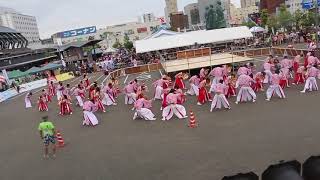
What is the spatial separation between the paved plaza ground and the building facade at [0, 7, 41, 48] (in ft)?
498

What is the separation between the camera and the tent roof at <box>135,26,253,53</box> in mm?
33906

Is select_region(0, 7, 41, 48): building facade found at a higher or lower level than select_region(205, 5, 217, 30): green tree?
higher

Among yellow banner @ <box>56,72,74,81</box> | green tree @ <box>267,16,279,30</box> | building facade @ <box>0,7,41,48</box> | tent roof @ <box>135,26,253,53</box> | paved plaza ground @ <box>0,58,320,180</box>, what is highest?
building facade @ <box>0,7,41,48</box>

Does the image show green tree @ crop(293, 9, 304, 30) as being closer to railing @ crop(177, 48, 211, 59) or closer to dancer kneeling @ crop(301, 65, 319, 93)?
railing @ crop(177, 48, 211, 59)

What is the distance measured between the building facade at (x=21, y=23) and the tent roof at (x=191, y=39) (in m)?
134

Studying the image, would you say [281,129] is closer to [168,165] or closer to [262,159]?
[262,159]

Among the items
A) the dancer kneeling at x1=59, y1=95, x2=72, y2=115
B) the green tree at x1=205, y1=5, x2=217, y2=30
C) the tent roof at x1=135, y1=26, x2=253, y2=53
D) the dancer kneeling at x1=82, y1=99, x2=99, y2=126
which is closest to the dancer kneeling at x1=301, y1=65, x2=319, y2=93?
the dancer kneeling at x1=82, y1=99, x2=99, y2=126

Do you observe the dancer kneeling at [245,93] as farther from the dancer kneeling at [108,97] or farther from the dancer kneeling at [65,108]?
the dancer kneeling at [65,108]

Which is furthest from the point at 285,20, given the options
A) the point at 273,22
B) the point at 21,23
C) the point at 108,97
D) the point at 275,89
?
the point at 21,23

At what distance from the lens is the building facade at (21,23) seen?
562 feet

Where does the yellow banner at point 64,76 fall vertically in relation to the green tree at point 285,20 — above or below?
below

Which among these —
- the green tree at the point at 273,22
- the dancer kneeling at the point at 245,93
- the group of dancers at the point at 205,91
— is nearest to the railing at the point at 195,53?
the group of dancers at the point at 205,91

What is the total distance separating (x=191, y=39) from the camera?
34625 mm

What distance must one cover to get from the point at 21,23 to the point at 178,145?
185m
